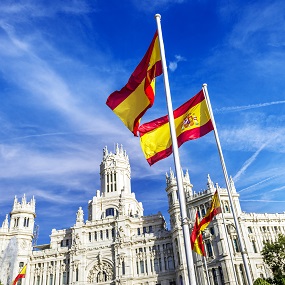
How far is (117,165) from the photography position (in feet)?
297

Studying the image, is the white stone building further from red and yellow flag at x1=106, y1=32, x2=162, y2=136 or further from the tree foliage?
red and yellow flag at x1=106, y1=32, x2=162, y2=136

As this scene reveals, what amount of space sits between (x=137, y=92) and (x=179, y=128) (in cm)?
406

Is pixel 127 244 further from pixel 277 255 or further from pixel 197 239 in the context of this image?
pixel 197 239

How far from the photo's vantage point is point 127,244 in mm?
73125

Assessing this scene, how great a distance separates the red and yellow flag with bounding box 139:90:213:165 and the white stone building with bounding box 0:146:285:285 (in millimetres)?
46876

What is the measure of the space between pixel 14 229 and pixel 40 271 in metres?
12.0

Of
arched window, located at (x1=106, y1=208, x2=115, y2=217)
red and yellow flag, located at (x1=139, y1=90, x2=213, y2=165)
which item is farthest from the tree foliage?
arched window, located at (x1=106, y1=208, x2=115, y2=217)

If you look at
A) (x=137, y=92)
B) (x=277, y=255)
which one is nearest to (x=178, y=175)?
(x=137, y=92)

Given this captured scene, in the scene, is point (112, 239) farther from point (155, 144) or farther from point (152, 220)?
point (155, 144)

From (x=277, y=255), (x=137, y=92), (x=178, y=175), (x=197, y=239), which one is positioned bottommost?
(x=178, y=175)

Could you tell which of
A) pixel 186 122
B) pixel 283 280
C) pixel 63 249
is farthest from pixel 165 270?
pixel 186 122

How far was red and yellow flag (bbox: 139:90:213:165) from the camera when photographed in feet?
64.5

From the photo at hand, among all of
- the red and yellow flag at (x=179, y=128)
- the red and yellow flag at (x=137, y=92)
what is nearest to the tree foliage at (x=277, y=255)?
the red and yellow flag at (x=179, y=128)

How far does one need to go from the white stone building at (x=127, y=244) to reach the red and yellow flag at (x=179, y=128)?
154 ft
